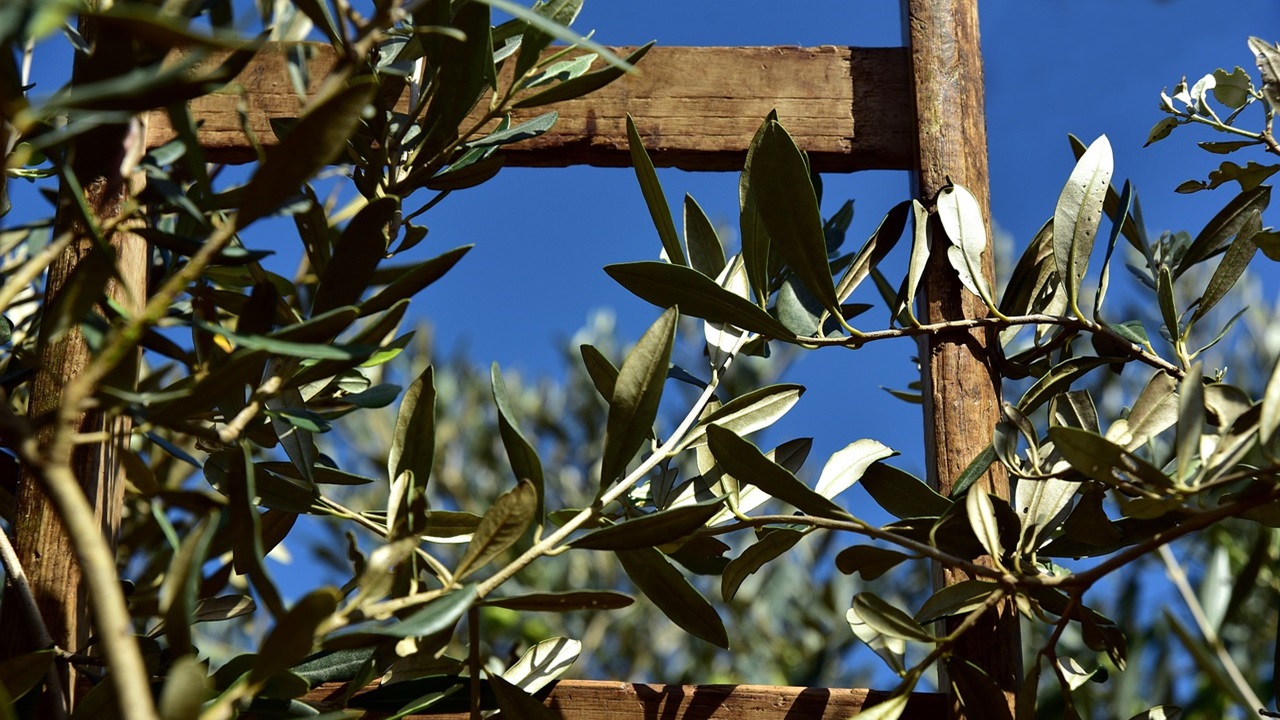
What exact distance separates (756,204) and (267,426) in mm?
305

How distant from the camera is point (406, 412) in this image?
54 cm

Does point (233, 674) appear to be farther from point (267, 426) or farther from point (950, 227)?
point (950, 227)

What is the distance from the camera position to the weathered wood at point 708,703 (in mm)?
628

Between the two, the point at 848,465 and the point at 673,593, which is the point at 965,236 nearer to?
the point at 848,465

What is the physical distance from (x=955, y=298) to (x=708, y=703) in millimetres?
309

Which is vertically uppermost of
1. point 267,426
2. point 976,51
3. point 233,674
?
point 976,51

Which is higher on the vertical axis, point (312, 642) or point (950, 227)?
point (950, 227)

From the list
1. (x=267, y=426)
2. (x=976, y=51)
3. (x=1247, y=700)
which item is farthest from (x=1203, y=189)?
(x=267, y=426)

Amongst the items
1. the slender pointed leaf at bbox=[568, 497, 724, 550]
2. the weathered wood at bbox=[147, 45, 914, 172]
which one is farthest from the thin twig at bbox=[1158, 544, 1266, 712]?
the weathered wood at bbox=[147, 45, 914, 172]

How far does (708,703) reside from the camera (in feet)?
2.07

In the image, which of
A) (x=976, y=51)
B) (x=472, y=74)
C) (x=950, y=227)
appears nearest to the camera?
(x=472, y=74)

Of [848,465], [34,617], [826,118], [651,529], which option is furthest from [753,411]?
[34,617]

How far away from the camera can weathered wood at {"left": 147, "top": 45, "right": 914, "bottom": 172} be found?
80cm

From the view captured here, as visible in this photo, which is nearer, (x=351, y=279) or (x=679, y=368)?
(x=351, y=279)
